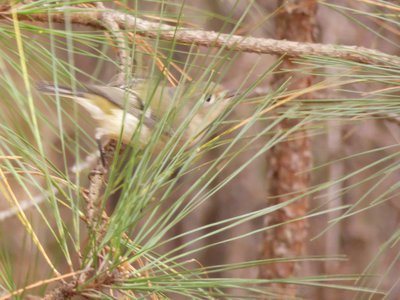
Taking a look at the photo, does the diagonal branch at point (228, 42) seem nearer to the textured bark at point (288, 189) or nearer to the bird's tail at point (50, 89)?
the bird's tail at point (50, 89)

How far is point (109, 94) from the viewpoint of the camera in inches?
55.7

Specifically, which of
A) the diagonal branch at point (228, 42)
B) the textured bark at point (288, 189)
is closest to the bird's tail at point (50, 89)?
the diagonal branch at point (228, 42)

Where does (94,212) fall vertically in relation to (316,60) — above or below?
below

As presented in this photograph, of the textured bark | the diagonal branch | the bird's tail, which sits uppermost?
the diagonal branch

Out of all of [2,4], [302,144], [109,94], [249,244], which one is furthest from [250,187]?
[2,4]

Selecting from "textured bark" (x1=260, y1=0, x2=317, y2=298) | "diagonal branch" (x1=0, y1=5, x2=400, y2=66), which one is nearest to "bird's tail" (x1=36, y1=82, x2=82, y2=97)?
"diagonal branch" (x1=0, y1=5, x2=400, y2=66)

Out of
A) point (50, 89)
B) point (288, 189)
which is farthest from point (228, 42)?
point (288, 189)

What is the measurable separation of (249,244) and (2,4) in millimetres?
2327

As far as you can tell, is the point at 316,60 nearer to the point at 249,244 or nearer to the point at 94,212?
the point at 94,212

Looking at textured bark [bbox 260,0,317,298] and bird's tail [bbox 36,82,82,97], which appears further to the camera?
textured bark [bbox 260,0,317,298]

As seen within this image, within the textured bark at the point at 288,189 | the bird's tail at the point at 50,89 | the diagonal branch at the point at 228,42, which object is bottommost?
the textured bark at the point at 288,189

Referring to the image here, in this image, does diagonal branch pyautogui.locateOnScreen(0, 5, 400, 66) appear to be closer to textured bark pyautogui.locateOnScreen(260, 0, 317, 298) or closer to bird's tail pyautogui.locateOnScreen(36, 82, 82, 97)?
bird's tail pyautogui.locateOnScreen(36, 82, 82, 97)

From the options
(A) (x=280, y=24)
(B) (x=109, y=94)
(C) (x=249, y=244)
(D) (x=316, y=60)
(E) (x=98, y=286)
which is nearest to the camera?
(E) (x=98, y=286)

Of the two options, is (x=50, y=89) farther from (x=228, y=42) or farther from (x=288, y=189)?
(x=288, y=189)
